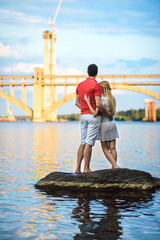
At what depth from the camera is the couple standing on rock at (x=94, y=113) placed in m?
6.59

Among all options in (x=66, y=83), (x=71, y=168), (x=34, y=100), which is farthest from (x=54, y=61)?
(x=71, y=168)

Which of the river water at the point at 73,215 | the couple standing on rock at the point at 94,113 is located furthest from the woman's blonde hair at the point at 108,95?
the river water at the point at 73,215

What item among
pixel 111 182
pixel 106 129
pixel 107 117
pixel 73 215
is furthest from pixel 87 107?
pixel 73 215

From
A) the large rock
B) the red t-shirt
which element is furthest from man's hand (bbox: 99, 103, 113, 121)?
the large rock

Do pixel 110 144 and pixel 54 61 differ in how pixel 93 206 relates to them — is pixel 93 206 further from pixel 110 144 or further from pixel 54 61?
pixel 54 61

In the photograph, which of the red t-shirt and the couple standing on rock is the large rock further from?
the red t-shirt

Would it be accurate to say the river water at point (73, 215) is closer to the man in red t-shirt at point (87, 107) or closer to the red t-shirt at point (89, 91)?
the man in red t-shirt at point (87, 107)

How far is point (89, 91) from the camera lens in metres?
6.59

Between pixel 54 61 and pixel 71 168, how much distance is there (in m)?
90.8

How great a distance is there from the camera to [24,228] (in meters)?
4.61

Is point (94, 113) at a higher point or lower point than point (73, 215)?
higher

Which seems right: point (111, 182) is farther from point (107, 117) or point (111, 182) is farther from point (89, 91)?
point (89, 91)

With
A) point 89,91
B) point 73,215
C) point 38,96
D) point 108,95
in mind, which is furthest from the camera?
point 38,96

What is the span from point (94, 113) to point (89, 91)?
1.11ft
